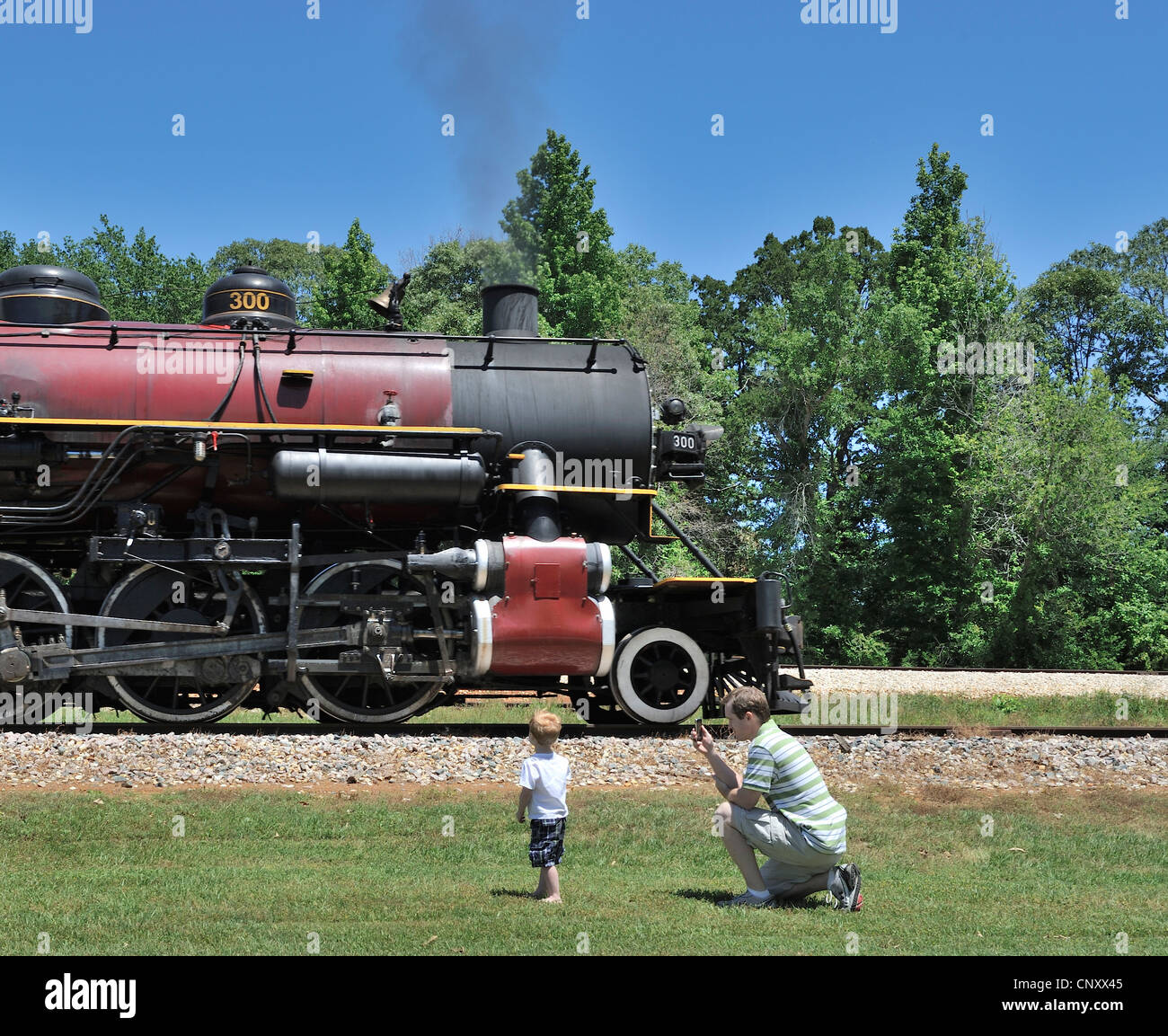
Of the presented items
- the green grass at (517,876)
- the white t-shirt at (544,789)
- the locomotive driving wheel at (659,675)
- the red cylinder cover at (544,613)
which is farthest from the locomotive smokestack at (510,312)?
the white t-shirt at (544,789)

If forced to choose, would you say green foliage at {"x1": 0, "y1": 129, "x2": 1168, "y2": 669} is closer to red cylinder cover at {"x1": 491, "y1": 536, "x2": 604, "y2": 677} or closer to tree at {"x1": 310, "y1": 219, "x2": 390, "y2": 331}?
tree at {"x1": 310, "y1": 219, "x2": 390, "y2": 331}

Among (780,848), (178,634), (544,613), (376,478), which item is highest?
(376,478)

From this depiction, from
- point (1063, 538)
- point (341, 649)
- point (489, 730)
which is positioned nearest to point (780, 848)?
point (489, 730)

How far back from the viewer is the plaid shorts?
20.4ft

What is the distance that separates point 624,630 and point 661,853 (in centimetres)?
528

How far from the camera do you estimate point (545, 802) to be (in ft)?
21.0

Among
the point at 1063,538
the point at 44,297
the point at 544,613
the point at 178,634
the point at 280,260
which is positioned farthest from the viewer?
the point at 280,260

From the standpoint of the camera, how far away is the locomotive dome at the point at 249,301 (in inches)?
523

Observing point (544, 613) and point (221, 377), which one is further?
point (221, 377)

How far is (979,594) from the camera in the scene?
3145 centimetres

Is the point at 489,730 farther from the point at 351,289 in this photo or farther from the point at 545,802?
the point at 351,289

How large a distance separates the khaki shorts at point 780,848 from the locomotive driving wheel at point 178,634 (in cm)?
686

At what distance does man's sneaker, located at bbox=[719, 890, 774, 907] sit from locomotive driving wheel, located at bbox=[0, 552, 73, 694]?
7.86 metres

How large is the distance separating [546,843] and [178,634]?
6.78 meters
